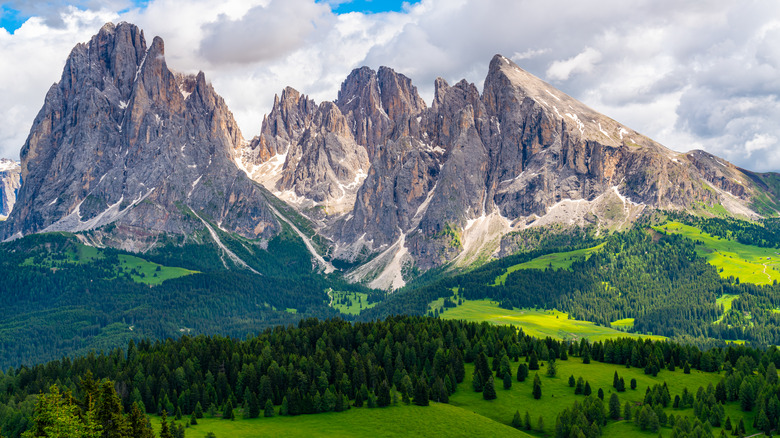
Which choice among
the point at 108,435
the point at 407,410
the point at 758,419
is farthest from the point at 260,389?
the point at 758,419

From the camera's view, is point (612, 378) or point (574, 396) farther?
point (612, 378)

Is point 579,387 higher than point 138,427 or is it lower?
lower

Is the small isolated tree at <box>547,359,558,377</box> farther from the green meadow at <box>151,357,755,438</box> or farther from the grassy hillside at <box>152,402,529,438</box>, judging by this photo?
the grassy hillside at <box>152,402,529,438</box>

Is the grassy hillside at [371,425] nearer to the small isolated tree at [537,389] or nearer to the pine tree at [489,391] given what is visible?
the pine tree at [489,391]

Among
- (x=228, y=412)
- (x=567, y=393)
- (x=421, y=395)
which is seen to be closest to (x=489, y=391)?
(x=421, y=395)

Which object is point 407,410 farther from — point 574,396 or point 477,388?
point 574,396

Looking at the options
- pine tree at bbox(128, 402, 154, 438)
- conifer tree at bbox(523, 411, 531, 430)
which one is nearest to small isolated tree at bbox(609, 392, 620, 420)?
conifer tree at bbox(523, 411, 531, 430)

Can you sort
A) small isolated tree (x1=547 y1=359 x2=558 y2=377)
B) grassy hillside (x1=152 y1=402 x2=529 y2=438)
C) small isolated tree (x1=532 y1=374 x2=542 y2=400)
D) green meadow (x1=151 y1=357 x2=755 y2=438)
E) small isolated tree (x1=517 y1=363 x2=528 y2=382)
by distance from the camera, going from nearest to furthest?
grassy hillside (x1=152 y1=402 x2=529 y2=438)
green meadow (x1=151 y1=357 x2=755 y2=438)
small isolated tree (x1=532 y1=374 x2=542 y2=400)
small isolated tree (x1=517 y1=363 x2=528 y2=382)
small isolated tree (x1=547 y1=359 x2=558 y2=377)

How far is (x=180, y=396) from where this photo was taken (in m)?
141

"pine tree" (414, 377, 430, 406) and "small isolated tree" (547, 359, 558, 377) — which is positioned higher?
"small isolated tree" (547, 359, 558, 377)

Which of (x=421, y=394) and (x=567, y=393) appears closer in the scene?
(x=421, y=394)

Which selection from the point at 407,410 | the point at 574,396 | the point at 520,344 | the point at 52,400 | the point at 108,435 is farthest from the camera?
the point at 520,344

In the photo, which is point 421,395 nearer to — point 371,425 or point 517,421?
point 371,425

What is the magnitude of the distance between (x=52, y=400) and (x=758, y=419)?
11653cm
